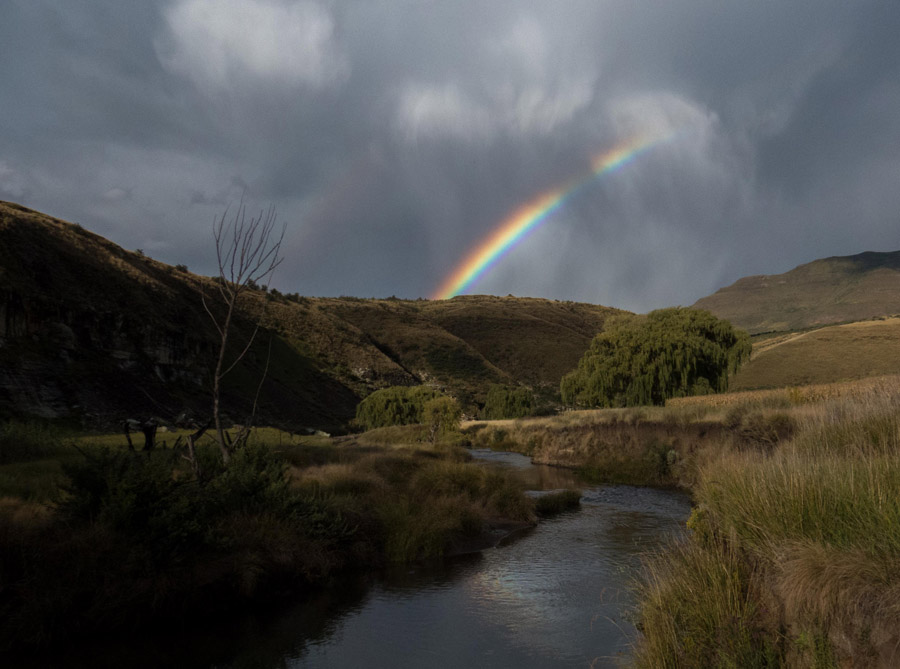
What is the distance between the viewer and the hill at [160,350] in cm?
3978

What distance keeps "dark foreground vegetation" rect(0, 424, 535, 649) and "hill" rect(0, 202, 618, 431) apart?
6.94 feet

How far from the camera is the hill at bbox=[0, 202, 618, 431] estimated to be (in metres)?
39.8

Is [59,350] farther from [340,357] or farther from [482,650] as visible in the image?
[340,357]

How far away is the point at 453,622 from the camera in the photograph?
10.4 m

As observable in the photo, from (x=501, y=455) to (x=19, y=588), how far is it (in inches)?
1383

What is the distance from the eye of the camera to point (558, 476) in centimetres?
3006

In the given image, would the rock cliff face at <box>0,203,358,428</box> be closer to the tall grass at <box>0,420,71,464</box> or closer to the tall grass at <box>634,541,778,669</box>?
the tall grass at <box>0,420,71,464</box>

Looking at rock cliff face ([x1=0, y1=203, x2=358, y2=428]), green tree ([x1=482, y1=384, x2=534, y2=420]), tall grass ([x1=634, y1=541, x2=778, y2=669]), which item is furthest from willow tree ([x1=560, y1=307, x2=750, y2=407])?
tall grass ([x1=634, y1=541, x2=778, y2=669])

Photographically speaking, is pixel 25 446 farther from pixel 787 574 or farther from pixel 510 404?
pixel 510 404

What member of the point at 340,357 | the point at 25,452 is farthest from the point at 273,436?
the point at 340,357

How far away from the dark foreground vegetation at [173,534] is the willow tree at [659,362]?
3112 centimetres

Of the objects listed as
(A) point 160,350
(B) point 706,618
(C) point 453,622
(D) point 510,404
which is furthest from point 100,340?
(B) point 706,618

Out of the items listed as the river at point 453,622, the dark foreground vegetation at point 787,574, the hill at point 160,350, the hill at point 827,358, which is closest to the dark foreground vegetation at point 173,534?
the river at point 453,622

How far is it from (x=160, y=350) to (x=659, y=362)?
41.9 metres
